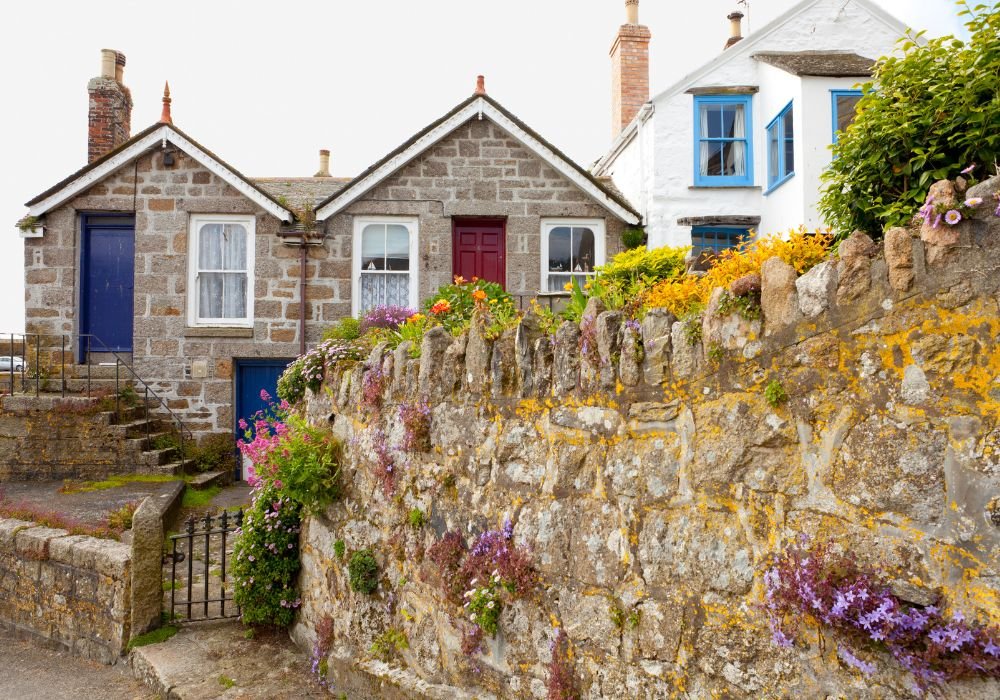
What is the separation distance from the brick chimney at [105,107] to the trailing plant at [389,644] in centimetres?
1250

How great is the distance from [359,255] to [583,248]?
406 cm

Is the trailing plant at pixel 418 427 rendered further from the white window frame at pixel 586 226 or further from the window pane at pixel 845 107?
the window pane at pixel 845 107

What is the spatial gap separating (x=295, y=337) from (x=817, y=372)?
10952 millimetres

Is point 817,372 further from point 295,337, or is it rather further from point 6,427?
point 6,427

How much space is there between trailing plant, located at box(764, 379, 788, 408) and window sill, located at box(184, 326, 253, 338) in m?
11.1

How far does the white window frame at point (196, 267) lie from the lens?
12641mm

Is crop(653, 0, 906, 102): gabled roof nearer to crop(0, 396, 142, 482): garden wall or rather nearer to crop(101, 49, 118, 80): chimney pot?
crop(101, 49, 118, 80): chimney pot

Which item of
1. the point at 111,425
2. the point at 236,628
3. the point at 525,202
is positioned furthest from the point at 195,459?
the point at 525,202

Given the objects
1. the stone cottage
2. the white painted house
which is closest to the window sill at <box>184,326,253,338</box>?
the stone cottage

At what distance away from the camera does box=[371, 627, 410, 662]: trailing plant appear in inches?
193

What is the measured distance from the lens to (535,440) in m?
3.95

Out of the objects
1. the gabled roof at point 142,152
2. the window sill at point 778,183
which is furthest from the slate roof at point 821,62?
the gabled roof at point 142,152

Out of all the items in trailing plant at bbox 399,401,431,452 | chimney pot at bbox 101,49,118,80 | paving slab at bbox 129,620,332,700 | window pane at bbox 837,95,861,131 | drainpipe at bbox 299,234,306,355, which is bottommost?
paving slab at bbox 129,620,332,700

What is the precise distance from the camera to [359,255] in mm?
12656
